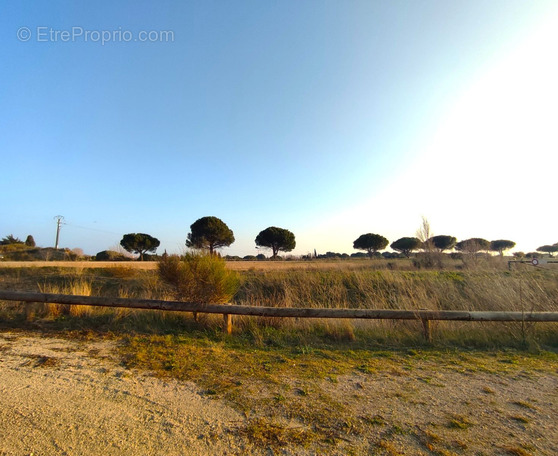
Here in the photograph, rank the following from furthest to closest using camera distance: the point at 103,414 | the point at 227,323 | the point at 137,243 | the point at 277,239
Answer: the point at 277,239 → the point at 137,243 → the point at 227,323 → the point at 103,414

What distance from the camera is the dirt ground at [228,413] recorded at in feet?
7.69

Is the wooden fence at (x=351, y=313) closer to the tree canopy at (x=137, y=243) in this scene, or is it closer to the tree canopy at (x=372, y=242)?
the tree canopy at (x=137, y=243)

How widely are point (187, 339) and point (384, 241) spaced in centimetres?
6911

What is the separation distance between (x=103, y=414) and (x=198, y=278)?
3.78 m

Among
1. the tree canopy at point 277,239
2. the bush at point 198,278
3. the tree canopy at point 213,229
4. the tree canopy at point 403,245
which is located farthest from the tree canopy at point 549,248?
the bush at point 198,278

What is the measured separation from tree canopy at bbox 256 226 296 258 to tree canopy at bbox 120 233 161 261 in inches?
889

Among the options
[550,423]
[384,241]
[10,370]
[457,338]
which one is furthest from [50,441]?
[384,241]

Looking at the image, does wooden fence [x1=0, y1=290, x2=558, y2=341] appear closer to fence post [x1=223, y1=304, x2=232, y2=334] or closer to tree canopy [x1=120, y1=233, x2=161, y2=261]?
fence post [x1=223, y1=304, x2=232, y2=334]

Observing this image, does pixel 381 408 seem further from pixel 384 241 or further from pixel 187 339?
pixel 384 241

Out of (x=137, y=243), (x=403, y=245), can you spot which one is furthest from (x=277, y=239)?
(x=403, y=245)

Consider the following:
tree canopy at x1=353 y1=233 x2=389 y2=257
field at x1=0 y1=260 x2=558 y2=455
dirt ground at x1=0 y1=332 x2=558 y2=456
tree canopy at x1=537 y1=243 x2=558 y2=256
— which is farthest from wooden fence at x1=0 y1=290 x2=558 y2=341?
tree canopy at x1=537 y1=243 x2=558 y2=256

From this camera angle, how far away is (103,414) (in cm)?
276

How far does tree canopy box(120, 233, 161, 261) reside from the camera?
54094mm

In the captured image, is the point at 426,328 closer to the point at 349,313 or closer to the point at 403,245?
the point at 349,313
